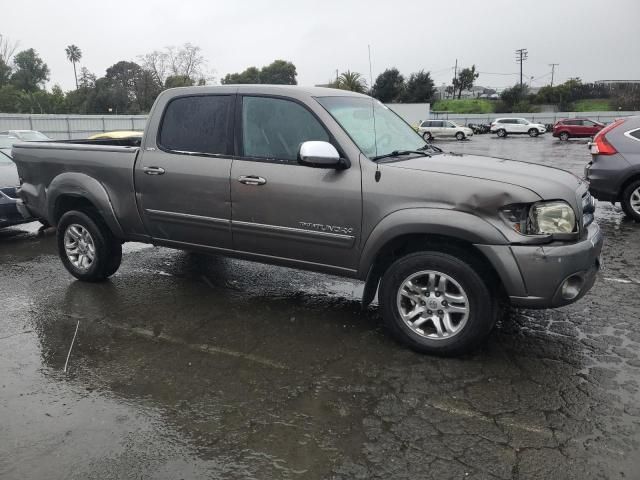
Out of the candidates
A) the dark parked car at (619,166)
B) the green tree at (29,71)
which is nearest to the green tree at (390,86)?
the green tree at (29,71)

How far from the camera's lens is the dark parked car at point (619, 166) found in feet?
26.5

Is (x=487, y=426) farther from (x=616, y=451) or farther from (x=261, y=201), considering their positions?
(x=261, y=201)

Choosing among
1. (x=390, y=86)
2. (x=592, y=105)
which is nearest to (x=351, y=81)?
(x=390, y=86)

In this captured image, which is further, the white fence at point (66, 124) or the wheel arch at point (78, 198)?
the white fence at point (66, 124)

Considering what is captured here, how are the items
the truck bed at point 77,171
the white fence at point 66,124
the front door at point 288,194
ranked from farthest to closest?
1. the white fence at point 66,124
2. the truck bed at point 77,171
3. the front door at point 288,194

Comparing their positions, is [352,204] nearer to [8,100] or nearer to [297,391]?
[297,391]

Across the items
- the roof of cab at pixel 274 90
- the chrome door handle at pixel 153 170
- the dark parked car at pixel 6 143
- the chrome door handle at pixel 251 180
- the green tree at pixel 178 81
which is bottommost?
the chrome door handle at pixel 251 180

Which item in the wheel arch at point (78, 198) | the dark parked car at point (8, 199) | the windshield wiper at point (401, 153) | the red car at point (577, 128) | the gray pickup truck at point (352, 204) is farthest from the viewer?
the red car at point (577, 128)

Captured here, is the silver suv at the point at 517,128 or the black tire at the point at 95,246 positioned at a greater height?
the silver suv at the point at 517,128

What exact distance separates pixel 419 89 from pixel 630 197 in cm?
6424

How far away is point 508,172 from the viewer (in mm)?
3760

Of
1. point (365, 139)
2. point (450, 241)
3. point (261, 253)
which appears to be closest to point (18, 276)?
point (261, 253)

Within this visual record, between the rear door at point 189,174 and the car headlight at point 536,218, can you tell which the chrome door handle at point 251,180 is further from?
the car headlight at point 536,218

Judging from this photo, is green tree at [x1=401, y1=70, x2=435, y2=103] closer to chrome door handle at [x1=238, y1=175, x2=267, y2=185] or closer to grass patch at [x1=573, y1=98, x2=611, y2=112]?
grass patch at [x1=573, y1=98, x2=611, y2=112]
